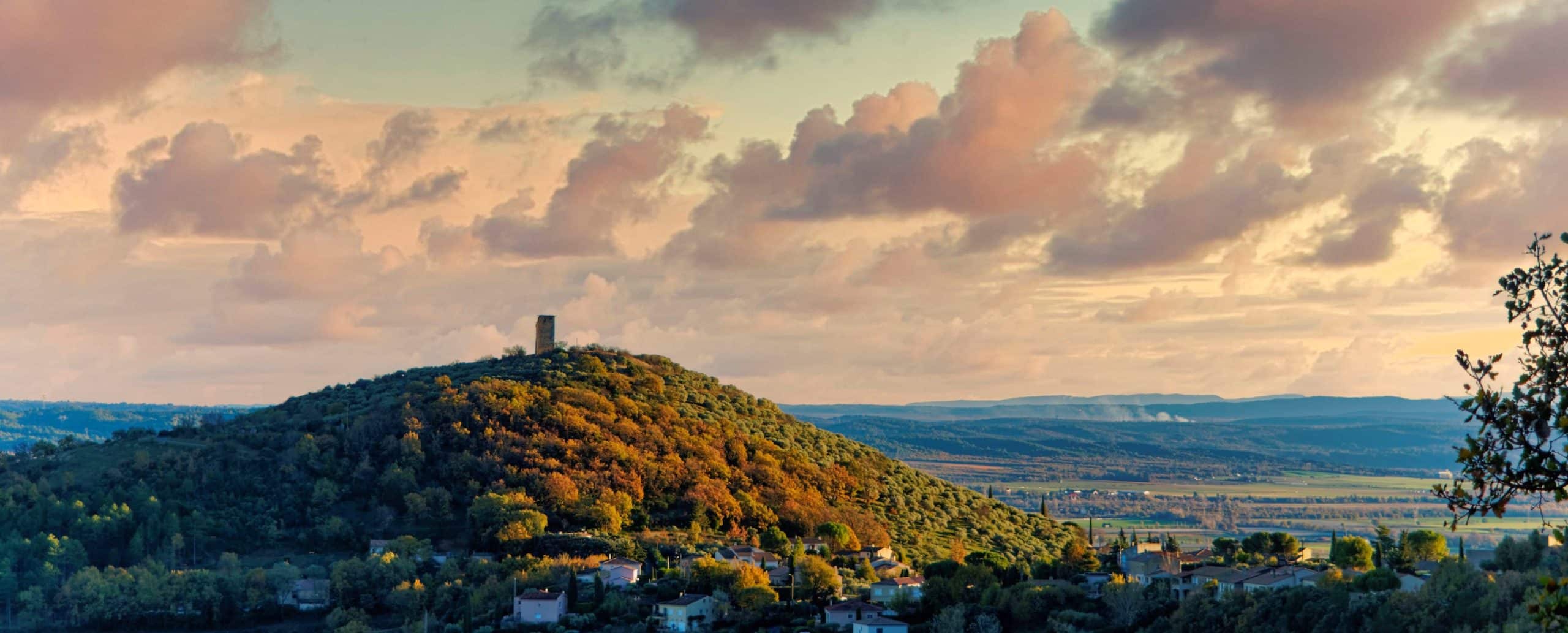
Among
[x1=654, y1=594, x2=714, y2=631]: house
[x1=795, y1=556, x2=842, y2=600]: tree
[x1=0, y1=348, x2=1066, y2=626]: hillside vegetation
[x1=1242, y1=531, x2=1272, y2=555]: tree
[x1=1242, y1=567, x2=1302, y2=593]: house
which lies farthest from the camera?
[x1=0, y1=348, x2=1066, y2=626]: hillside vegetation

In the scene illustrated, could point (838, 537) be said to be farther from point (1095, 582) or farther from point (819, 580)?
point (1095, 582)

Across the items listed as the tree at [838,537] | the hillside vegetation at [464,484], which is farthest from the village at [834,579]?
the hillside vegetation at [464,484]

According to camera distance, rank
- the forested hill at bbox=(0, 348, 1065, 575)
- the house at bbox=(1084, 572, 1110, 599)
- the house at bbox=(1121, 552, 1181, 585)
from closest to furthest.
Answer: the house at bbox=(1084, 572, 1110, 599), the house at bbox=(1121, 552, 1181, 585), the forested hill at bbox=(0, 348, 1065, 575)

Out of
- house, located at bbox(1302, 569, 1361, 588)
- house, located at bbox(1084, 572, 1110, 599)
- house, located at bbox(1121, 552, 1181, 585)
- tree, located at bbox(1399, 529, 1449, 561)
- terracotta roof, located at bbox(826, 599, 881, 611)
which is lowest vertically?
terracotta roof, located at bbox(826, 599, 881, 611)

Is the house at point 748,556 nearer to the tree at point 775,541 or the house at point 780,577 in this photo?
the house at point 780,577

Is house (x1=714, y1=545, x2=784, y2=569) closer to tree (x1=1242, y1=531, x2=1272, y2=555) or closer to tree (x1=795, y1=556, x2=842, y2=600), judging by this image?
tree (x1=795, y1=556, x2=842, y2=600)

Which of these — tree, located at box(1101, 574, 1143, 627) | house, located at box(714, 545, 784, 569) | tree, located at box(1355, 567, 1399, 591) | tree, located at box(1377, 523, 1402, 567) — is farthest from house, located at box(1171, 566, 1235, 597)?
house, located at box(714, 545, 784, 569)
